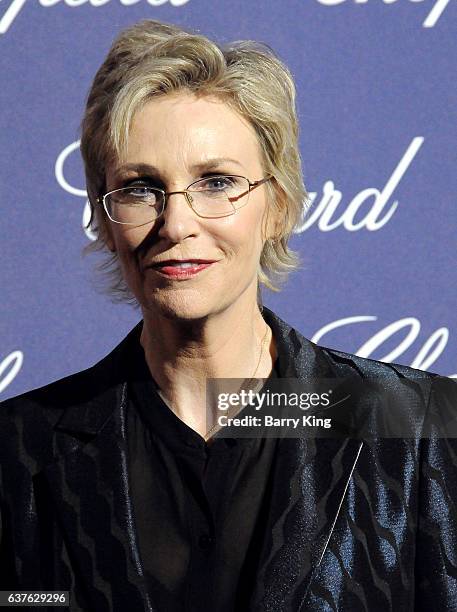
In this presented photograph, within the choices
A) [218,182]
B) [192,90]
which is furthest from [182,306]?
[192,90]

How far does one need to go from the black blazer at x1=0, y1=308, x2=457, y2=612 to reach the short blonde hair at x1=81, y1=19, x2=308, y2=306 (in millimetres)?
255

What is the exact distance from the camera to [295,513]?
1.52 meters

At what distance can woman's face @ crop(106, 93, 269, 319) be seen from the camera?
151cm

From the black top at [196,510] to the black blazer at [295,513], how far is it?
0.02 m

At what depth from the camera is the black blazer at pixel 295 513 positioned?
1490 millimetres

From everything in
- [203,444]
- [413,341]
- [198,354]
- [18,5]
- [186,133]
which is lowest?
[203,444]

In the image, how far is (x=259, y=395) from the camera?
1.63 meters

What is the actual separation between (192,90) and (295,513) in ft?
1.84

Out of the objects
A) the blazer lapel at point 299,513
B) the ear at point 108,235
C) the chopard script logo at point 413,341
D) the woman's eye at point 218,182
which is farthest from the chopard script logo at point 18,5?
the blazer lapel at point 299,513

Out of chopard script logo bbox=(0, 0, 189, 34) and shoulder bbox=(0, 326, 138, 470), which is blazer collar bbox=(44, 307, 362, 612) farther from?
chopard script logo bbox=(0, 0, 189, 34)

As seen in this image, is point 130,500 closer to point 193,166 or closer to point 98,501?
point 98,501

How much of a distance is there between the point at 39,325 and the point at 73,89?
0.51m

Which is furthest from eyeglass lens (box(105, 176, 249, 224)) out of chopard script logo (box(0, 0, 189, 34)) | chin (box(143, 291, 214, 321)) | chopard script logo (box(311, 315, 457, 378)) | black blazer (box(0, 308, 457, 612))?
chopard script logo (box(0, 0, 189, 34))

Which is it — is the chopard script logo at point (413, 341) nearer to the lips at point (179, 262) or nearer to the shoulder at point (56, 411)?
the shoulder at point (56, 411)
